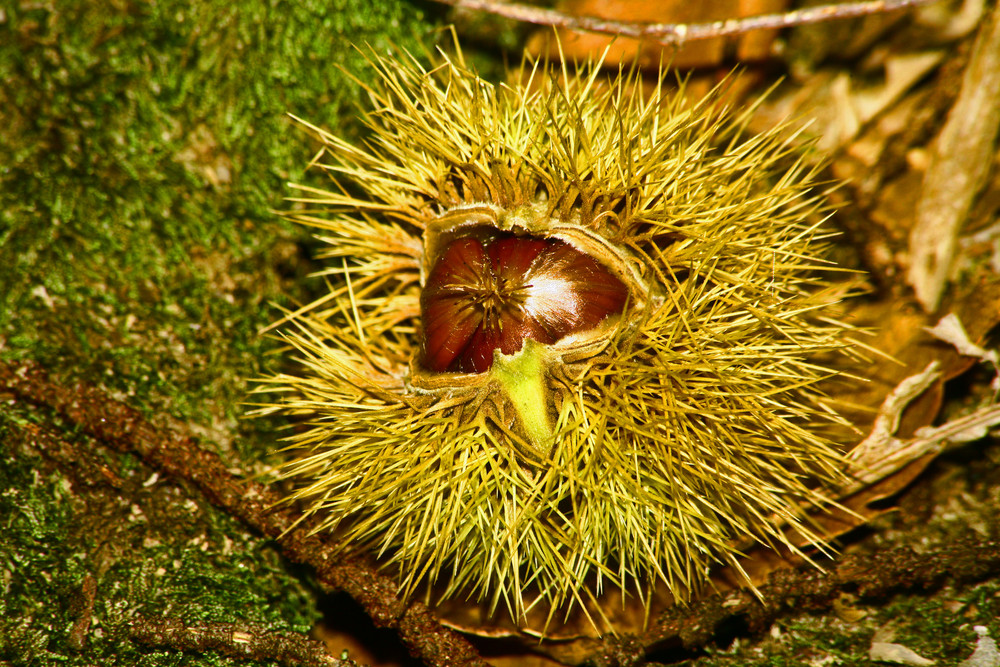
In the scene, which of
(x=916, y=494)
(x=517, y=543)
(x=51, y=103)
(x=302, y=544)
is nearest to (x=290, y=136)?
(x=51, y=103)

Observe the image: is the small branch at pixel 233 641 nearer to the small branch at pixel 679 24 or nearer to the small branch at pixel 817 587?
the small branch at pixel 817 587

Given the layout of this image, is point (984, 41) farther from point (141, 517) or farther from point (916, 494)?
point (141, 517)

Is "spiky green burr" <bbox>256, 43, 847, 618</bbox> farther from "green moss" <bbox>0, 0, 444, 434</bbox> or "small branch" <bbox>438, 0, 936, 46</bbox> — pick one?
"green moss" <bbox>0, 0, 444, 434</bbox>

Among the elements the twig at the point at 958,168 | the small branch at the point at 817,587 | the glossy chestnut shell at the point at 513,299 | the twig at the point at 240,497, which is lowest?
the twig at the point at 240,497

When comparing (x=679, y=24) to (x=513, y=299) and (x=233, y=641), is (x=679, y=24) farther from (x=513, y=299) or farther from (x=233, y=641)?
(x=233, y=641)

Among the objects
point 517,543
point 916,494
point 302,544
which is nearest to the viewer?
point 517,543

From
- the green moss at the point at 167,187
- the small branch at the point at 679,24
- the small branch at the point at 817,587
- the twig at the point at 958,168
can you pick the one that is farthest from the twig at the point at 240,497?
the twig at the point at 958,168
